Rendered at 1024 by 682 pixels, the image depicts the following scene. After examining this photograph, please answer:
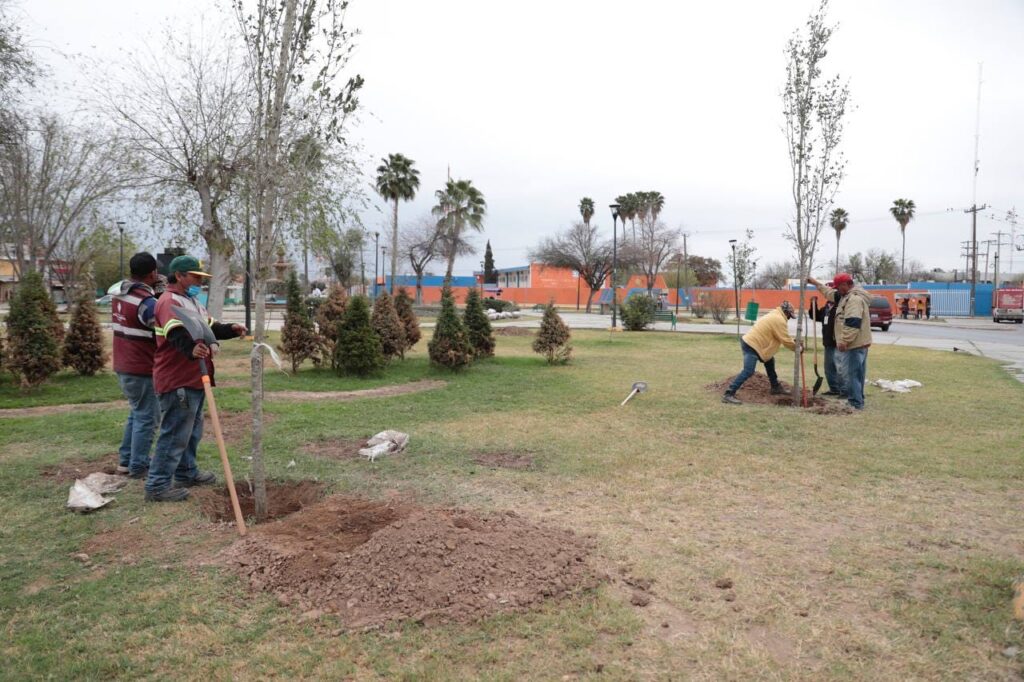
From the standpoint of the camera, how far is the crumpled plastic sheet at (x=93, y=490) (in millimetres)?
4719

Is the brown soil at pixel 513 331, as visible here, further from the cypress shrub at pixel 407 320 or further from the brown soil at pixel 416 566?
the brown soil at pixel 416 566

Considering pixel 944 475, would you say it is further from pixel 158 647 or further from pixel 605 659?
pixel 158 647

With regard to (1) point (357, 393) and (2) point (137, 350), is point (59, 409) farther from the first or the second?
(2) point (137, 350)

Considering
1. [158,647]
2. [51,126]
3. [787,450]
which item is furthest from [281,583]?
[51,126]

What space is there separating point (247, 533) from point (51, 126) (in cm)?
1991

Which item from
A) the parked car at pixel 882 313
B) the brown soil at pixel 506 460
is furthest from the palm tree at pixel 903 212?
the brown soil at pixel 506 460

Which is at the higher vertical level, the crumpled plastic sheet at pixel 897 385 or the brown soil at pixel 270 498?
the crumpled plastic sheet at pixel 897 385

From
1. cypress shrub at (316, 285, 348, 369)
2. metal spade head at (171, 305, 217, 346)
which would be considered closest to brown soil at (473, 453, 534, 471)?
metal spade head at (171, 305, 217, 346)

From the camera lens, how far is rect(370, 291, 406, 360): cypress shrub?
523 inches

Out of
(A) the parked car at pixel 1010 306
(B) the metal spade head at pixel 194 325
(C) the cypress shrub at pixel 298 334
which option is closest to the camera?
(B) the metal spade head at pixel 194 325

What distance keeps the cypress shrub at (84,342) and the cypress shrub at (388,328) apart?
4.64 m

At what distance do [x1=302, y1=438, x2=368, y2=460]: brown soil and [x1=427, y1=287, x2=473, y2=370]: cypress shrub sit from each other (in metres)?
5.42

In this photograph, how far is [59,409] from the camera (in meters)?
8.88

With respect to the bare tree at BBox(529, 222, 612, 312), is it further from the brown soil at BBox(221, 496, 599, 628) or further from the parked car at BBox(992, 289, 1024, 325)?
the brown soil at BBox(221, 496, 599, 628)
